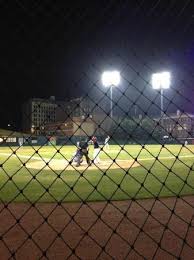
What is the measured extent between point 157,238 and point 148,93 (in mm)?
54386

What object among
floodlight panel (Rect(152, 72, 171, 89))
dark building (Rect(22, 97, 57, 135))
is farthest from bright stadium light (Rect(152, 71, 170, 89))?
dark building (Rect(22, 97, 57, 135))

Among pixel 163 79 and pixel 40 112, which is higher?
pixel 40 112

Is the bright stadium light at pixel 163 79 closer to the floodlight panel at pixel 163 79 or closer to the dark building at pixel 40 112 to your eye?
the floodlight panel at pixel 163 79

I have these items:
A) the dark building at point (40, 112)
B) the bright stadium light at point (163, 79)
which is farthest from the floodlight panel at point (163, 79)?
the dark building at point (40, 112)

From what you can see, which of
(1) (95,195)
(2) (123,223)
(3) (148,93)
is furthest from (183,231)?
(3) (148,93)

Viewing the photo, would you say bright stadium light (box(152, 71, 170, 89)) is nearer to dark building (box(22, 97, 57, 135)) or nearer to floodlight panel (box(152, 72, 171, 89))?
floodlight panel (box(152, 72, 171, 89))

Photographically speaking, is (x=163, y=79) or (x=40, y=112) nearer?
(x=40, y=112)

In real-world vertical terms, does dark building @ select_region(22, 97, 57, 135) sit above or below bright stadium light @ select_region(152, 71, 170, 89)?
above

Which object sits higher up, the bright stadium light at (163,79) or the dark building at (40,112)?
the dark building at (40,112)

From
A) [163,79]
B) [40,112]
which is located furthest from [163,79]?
[40,112]

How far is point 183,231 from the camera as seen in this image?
5.84 metres

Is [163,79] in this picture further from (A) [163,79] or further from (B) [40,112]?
(B) [40,112]

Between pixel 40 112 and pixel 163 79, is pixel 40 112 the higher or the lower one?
the higher one

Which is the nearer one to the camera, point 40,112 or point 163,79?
point 40,112
